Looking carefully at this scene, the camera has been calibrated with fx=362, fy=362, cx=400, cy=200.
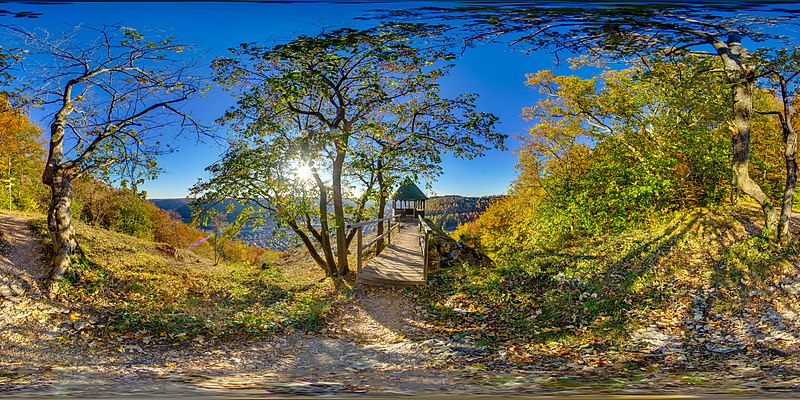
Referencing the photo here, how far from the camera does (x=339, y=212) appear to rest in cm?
434

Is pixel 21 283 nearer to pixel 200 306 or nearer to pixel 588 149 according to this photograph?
pixel 200 306

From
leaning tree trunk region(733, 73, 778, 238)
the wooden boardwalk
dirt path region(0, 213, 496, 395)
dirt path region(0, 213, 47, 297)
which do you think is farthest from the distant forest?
leaning tree trunk region(733, 73, 778, 238)

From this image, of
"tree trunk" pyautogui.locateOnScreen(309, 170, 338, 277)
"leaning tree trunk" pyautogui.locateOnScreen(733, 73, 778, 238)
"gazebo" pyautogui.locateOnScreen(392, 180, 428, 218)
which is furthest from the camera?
"gazebo" pyautogui.locateOnScreen(392, 180, 428, 218)

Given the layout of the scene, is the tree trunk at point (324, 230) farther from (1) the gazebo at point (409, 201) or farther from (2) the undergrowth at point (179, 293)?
(1) the gazebo at point (409, 201)

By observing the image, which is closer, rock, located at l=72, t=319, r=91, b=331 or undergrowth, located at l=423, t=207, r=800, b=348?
undergrowth, located at l=423, t=207, r=800, b=348

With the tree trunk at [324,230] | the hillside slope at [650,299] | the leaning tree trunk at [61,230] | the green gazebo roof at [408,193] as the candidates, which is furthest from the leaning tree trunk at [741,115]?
the leaning tree trunk at [61,230]

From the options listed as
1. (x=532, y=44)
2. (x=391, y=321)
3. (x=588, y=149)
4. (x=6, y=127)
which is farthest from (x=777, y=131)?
(x=6, y=127)

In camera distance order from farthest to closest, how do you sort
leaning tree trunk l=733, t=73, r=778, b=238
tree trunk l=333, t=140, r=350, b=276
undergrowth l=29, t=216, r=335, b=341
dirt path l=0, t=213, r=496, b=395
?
1. tree trunk l=333, t=140, r=350, b=276
2. leaning tree trunk l=733, t=73, r=778, b=238
3. undergrowth l=29, t=216, r=335, b=341
4. dirt path l=0, t=213, r=496, b=395

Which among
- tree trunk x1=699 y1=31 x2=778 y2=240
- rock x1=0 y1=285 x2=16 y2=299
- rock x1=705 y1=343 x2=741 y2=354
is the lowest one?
rock x1=705 y1=343 x2=741 y2=354

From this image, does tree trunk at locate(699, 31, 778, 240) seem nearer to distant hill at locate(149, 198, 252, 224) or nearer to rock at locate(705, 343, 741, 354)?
rock at locate(705, 343, 741, 354)

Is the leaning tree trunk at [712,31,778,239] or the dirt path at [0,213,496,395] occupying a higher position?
the leaning tree trunk at [712,31,778,239]

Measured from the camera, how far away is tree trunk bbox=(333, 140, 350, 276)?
3715 mm

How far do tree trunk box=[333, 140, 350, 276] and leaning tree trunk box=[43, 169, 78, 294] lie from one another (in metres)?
2.47

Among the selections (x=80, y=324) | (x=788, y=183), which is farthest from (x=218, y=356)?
(x=788, y=183)
